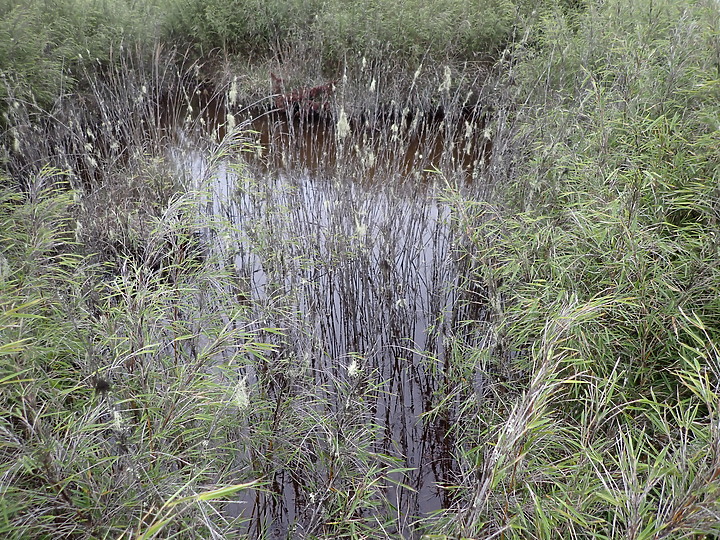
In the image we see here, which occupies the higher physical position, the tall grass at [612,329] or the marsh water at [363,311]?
the tall grass at [612,329]

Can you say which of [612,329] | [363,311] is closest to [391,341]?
[363,311]

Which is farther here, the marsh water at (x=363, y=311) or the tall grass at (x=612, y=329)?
the marsh water at (x=363, y=311)

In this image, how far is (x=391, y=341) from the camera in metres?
2.91

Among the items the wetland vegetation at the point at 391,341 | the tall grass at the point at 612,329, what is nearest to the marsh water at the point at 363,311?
the wetland vegetation at the point at 391,341

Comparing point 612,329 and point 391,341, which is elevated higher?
point 612,329

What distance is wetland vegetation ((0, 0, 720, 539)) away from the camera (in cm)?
122

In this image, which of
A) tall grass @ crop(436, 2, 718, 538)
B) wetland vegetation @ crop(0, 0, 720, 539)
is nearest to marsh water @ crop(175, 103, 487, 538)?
wetland vegetation @ crop(0, 0, 720, 539)

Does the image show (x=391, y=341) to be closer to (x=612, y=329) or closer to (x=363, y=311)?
(x=363, y=311)

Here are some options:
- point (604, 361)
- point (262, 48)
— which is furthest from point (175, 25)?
point (604, 361)

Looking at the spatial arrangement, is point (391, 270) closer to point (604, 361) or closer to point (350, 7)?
point (604, 361)

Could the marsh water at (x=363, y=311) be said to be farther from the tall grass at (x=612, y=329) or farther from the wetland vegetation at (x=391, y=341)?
the tall grass at (x=612, y=329)

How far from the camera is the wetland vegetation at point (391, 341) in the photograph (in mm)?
1220

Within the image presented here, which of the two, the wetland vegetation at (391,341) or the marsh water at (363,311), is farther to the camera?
the marsh water at (363,311)

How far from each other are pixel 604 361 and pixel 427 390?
3.73ft
